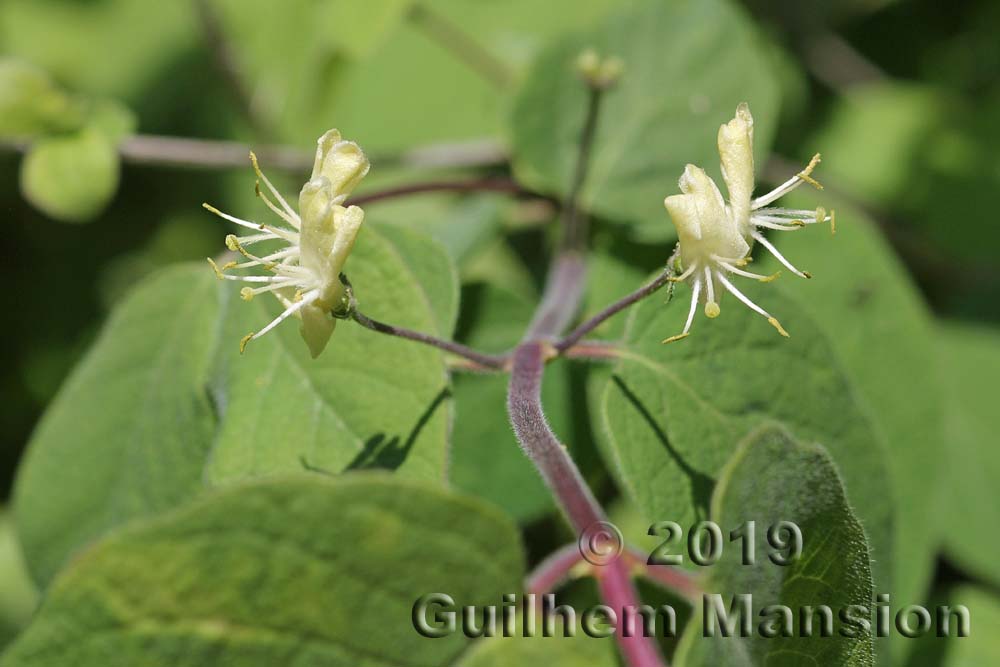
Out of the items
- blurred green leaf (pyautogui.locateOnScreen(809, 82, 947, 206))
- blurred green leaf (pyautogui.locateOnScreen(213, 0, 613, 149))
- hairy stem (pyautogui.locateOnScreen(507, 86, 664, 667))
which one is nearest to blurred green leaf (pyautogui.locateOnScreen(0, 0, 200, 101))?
blurred green leaf (pyautogui.locateOnScreen(213, 0, 613, 149))

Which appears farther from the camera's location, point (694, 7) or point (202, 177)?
point (202, 177)

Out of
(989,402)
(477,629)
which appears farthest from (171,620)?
(989,402)

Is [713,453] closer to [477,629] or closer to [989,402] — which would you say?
[477,629]

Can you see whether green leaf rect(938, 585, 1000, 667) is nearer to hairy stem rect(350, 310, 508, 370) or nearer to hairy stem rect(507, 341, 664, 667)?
hairy stem rect(507, 341, 664, 667)

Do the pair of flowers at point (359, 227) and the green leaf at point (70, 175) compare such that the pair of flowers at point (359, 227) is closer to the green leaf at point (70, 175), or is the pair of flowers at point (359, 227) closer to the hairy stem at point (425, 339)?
the hairy stem at point (425, 339)

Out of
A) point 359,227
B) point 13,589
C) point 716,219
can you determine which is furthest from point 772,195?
point 13,589
